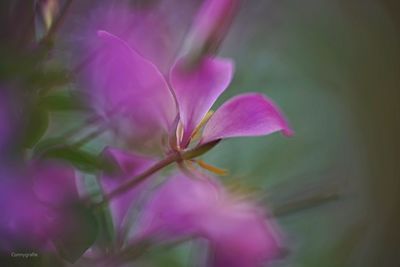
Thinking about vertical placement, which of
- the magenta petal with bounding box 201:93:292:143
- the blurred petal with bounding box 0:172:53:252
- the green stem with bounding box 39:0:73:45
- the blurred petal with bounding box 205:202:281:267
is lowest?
the blurred petal with bounding box 0:172:53:252

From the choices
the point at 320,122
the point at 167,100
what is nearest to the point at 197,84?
the point at 167,100

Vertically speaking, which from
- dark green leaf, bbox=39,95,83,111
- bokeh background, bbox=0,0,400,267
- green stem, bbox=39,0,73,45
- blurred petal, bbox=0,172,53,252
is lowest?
bokeh background, bbox=0,0,400,267

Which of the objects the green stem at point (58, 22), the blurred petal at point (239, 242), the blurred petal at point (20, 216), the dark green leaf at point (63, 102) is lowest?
the blurred petal at point (20, 216)

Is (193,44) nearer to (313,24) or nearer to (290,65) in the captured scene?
(290,65)

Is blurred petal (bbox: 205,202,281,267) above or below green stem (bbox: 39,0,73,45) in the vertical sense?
below

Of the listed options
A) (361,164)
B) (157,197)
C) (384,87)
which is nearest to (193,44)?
(157,197)

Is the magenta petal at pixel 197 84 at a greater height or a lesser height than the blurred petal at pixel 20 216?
greater

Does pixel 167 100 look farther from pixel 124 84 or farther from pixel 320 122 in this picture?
pixel 320 122
